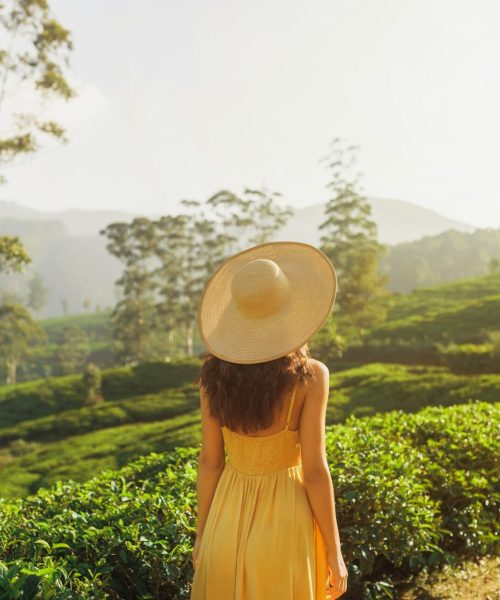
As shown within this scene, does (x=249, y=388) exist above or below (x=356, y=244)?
below

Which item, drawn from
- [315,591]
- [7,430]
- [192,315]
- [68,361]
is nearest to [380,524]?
[315,591]

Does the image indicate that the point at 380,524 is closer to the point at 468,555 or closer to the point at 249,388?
the point at 468,555

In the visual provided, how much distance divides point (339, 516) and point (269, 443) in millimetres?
1663

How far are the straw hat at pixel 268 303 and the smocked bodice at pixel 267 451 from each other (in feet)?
1.13

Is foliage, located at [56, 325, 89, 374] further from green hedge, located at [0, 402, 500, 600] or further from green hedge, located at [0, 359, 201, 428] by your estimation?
green hedge, located at [0, 402, 500, 600]

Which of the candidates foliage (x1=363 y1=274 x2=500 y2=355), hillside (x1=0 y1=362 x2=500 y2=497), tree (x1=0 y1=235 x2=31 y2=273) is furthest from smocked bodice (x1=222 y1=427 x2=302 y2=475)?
foliage (x1=363 y1=274 x2=500 y2=355)

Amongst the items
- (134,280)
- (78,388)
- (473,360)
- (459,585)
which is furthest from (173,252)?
(459,585)

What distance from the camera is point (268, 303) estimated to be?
2.31 metres

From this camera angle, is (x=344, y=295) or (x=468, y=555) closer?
(x=468, y=555)

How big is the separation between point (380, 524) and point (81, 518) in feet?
6.07

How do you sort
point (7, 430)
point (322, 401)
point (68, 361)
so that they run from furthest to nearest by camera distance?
point (68, 361)
point (7, 430)
point (322, 401)

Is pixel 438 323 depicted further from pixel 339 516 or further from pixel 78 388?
pixel 339 516

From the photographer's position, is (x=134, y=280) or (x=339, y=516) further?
(x=134, y=280)

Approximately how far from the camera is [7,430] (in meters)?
21.5
